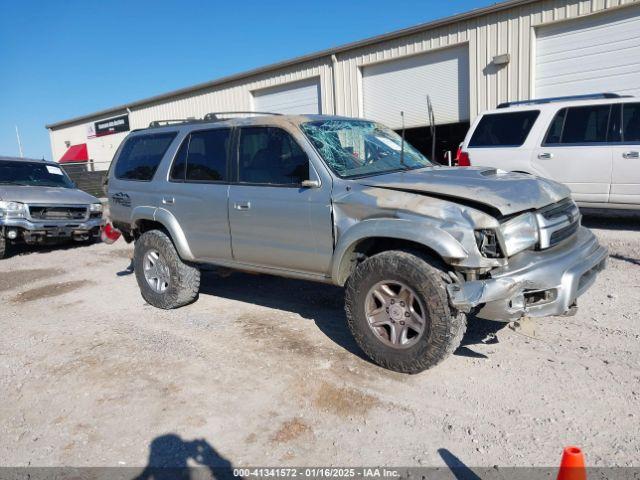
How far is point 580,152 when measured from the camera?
25.8ft

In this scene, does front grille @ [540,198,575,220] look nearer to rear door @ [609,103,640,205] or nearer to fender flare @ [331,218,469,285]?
fender flare @ [331,218,469,285]

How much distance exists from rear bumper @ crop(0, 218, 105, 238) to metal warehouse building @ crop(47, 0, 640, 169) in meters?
8.48

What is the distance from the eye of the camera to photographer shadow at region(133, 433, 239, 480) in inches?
109

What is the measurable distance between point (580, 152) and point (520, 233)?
5.26 metres

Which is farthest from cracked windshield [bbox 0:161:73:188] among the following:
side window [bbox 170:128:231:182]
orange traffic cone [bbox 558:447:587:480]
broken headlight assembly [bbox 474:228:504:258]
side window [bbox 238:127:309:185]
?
orange traffic cone [bbox 558:447:587:480]

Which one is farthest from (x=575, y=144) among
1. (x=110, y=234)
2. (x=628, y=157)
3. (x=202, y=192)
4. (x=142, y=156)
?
(x=110, y=234)

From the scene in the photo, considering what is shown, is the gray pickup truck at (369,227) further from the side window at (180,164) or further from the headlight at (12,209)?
the headlight at (12,209)

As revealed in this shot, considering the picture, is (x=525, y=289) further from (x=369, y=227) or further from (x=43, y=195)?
(x=43, y=195)

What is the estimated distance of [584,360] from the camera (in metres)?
3.77

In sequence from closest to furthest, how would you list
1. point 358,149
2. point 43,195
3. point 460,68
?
point 358,149 → point 43,195 → point 460,68

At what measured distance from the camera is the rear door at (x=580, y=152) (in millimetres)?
7734

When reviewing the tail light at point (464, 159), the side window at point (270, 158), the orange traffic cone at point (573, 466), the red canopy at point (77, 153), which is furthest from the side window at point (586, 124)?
the red canopy at point (77, 153)

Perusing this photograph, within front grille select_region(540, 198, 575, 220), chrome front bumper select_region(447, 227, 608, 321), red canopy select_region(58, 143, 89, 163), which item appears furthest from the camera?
red canopy select_region(58, 143, 89, 163)

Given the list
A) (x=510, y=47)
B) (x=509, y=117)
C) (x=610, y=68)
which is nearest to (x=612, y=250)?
(x=509, y=117)
